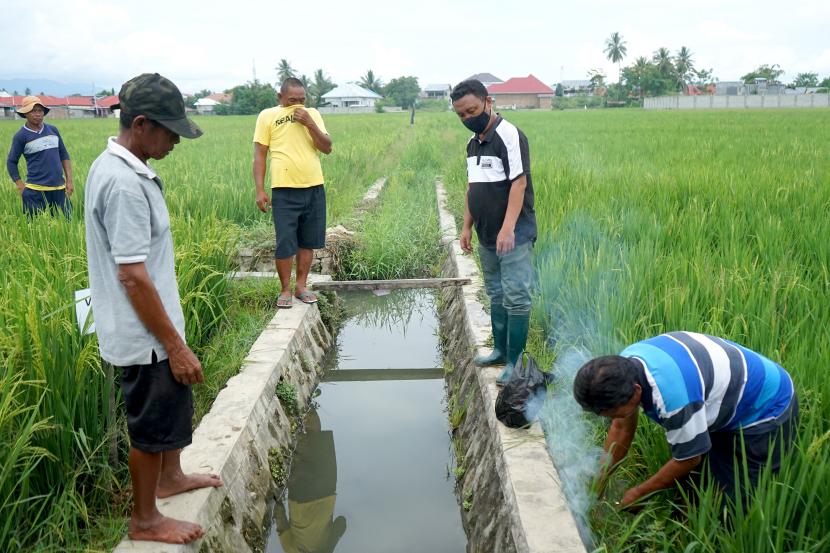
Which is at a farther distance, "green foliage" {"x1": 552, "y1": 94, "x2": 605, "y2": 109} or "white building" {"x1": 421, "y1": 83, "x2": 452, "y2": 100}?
"white building" {"x1": 421, "y1": 83, "x2": 452, "y2": 100}

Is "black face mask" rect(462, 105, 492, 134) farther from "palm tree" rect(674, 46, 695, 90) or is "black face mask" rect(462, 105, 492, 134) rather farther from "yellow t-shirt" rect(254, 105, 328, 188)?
"palm tree" rect(674, 46, 695, 90)

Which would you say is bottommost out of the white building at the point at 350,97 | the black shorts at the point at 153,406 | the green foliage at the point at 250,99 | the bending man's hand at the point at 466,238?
the black shorts at the point at 153,406

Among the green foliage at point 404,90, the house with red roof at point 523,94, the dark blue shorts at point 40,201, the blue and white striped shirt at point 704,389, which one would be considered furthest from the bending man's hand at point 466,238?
the house with red roof at point 523,94

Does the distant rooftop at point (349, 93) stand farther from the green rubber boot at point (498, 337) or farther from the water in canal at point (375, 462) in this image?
the green rubber boot at point (498, 337)

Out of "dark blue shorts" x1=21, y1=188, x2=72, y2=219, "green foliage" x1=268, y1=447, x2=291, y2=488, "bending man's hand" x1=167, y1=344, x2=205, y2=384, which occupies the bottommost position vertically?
"green foliage" x1=268, y1=447, x2=291, y2=488

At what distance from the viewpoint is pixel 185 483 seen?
92.7 inches

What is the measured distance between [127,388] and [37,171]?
470cm

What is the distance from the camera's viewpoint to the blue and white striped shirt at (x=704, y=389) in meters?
1.83

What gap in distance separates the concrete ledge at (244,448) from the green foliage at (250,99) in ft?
152

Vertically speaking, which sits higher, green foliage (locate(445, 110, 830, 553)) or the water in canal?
green foliage (locate(445, 110, 830, 553))

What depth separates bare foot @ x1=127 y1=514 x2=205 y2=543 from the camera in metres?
2.07

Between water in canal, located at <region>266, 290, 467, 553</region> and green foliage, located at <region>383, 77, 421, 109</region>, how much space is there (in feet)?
227

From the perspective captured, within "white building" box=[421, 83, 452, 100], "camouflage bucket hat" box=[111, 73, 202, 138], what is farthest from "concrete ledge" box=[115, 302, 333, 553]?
"white building" box=[421, 83, 452, 100]

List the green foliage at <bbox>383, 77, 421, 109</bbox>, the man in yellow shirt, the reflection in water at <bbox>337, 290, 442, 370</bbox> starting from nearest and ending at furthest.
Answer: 1. the man in yellow shirt
2. the reflection in water at <bbox>337, 290, 442, 370</bbox>
3. the green foliage at <bbox>383, 77, 421, 109</bbox>
